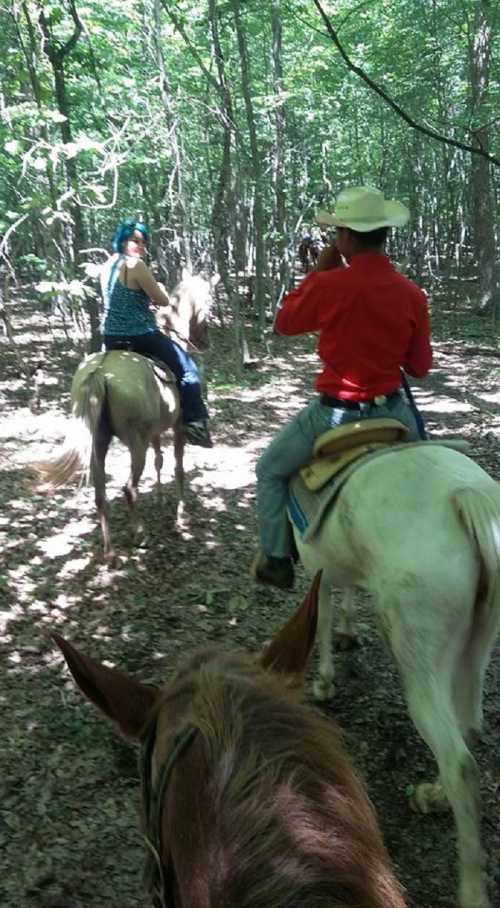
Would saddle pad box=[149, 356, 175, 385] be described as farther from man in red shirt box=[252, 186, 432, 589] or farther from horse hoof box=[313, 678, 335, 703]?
horse hoof box=[313, 678, 335, 703]

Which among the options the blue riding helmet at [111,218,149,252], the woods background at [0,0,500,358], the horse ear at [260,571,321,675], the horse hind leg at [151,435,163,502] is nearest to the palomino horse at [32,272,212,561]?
the horse hind leg at [151,435,163,502]

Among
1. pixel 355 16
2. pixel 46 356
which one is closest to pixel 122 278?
pixel 46 356

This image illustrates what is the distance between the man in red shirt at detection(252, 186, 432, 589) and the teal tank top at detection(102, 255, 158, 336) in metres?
2.99

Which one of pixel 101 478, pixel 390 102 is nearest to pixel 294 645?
pixel 390 102

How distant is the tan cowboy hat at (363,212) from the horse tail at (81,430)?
288 cm

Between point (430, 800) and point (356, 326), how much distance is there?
219 cm

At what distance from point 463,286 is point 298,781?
87.2ft

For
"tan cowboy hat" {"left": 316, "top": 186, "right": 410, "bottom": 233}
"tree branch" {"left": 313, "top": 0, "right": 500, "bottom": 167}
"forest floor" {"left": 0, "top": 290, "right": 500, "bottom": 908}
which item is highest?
"tree branch" {"left": 313, "top": 0, "right": 500, "bottom": 167}

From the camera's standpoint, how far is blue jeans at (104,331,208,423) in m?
6.35

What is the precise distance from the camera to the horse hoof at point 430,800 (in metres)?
3.20

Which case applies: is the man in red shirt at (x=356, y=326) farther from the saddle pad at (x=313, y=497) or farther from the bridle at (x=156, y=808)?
the bridle at (x=156, y=808)

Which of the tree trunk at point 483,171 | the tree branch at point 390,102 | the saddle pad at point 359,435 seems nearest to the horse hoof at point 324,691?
the saddle pad at point 359,435

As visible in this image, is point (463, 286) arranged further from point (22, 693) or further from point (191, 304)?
point (22, 693)

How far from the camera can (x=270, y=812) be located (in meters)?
0.92
